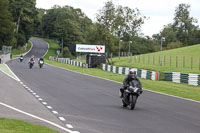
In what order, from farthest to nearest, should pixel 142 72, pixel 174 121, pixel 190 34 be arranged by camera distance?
pixel 190 34 → pixel 142 72 → pixel 174 121

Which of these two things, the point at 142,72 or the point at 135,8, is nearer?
the point at 142,72

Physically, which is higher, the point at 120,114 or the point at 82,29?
the point at 82,29

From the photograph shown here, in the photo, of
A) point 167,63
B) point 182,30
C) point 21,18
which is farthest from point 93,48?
point 182,30

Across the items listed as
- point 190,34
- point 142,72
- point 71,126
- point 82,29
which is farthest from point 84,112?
point 82,29

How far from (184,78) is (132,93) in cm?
1817

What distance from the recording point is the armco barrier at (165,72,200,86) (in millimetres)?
29837

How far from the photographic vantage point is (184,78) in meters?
31.5

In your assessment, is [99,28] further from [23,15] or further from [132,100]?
[132,100]

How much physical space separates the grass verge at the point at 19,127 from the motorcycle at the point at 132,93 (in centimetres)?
520

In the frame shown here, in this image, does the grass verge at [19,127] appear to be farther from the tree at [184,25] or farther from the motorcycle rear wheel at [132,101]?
the tree at [184,25]

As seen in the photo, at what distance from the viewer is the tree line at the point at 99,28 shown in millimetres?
99125

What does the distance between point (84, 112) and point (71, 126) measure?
2.92 meters

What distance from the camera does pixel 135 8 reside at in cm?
12494

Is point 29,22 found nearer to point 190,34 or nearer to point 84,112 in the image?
point 190,34
